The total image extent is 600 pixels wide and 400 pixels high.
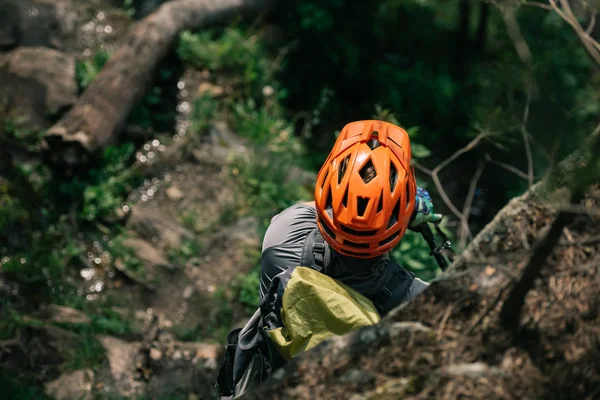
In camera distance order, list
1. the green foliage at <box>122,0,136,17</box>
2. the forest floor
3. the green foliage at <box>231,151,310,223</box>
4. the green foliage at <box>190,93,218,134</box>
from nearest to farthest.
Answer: the forest floor < the green foliage at <box>231,151,310,223</box> < the green foliage at <box>190,93,218,134</box> < the green foliage at <box>122,0,136,17</box>

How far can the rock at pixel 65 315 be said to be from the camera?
6367 millimetres

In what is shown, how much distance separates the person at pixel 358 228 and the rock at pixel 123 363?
2.77m

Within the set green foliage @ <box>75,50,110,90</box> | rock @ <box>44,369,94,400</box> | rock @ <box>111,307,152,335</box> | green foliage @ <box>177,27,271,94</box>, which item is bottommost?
rock @ <box>111,307,152,335</box>

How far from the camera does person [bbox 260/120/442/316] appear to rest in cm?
355

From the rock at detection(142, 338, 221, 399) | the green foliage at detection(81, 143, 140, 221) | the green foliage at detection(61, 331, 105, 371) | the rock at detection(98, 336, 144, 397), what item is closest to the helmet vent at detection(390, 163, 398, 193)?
the rock at detection(142, 338, 221, 399)

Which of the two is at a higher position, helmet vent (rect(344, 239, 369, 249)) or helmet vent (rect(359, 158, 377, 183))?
helmet vent (rect(359, 158, 377, 183))

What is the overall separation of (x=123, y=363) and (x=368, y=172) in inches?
140

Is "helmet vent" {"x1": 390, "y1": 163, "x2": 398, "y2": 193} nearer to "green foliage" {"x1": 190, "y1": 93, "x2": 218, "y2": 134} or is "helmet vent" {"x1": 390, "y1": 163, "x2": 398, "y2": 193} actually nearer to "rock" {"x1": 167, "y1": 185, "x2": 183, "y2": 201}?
"rock" {"x1": 167, "y1": 185, "x2": 183, "y2": 201}

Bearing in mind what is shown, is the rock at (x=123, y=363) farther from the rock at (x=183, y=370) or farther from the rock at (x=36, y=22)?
the rock at (x=36, y=22)

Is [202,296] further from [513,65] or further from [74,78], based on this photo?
[513,65]

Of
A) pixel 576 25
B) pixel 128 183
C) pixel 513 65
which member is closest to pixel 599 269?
pixel 576 25

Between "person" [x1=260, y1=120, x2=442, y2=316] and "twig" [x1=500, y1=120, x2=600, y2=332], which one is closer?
"twig" [x1=500, y1=120, x2=600, y2=332]

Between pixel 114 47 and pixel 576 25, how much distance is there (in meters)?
7.73

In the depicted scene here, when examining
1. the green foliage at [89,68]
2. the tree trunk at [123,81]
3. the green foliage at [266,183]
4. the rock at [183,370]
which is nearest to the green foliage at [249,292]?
the rock at [183,370]
